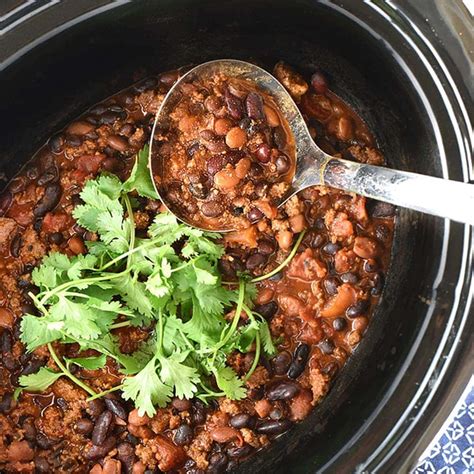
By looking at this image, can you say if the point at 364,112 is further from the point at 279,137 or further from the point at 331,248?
the point at 331,248

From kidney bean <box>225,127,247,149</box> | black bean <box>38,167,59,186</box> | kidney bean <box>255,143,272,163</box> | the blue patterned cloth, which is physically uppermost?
black bean <box>38,167,59,186</box>

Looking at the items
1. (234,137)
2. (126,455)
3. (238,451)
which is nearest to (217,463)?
(238,451)

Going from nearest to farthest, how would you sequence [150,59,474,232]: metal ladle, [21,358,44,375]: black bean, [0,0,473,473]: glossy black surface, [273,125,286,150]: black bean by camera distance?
[150,59,474,232]: metal ladle, [0,0,473,473]: glossy black surface, [273,125,286,150]: black bean, [21,358,44,375]: black bean

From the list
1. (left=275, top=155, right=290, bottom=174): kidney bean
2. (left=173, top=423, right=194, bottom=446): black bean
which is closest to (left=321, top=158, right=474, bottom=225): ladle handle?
(left=275, top=155, right=290, bottom=174): kidney bean

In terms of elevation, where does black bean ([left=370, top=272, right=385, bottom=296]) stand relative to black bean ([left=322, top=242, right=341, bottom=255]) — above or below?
below

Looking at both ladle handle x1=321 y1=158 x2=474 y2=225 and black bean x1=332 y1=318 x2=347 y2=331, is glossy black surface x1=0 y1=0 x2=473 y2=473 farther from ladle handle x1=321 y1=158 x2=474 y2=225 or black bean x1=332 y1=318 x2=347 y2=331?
ladle handle x1=321 y1=158 x2=474 y2=225

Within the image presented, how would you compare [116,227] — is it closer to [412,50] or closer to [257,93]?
[257,93]
